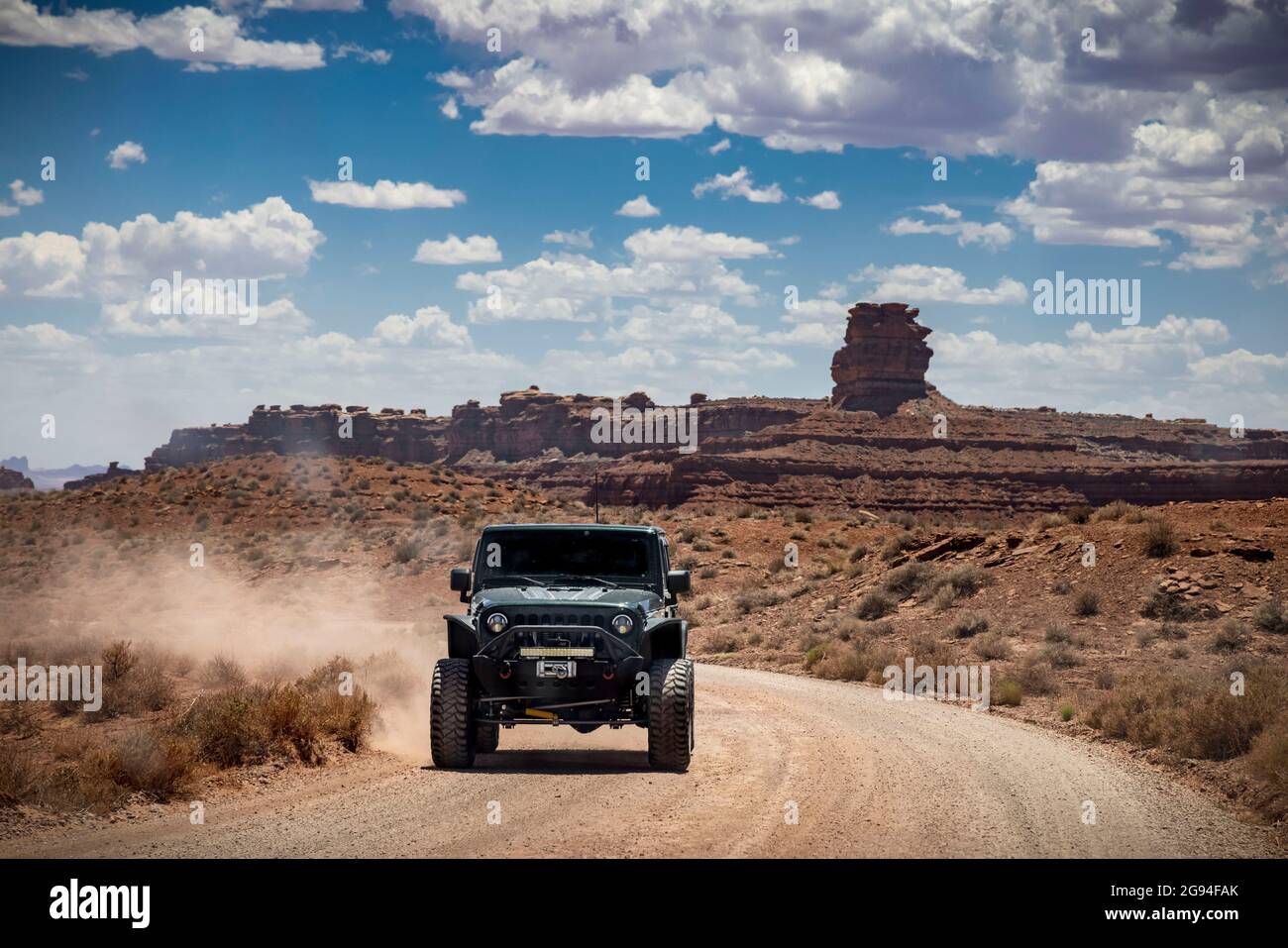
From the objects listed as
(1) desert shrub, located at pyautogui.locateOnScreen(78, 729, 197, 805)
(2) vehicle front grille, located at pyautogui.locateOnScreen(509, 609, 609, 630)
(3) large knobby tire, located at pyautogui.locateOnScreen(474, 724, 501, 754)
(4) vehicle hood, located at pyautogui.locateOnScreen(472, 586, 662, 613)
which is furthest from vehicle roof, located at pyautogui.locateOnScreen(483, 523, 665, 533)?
(1) desert shrub, located at pyautogui.locateOnScreen(78, 729, 197, 805)

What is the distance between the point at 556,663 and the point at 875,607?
21.5m

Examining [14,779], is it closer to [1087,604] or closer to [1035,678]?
[1035,678]

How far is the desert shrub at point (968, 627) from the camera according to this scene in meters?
28.1

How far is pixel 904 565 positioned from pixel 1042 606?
653 cm

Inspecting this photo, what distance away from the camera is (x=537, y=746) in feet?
50.3

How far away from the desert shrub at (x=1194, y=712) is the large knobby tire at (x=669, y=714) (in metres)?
6.04

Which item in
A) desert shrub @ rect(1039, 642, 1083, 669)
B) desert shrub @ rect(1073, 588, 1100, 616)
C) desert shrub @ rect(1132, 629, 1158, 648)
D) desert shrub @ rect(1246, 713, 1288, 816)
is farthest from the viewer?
desert shrub @ rect(1073, 588, 1100, 616)

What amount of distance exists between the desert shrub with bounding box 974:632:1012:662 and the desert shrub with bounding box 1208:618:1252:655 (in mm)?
3755

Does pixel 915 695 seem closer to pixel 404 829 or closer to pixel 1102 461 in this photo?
pixel 404 829

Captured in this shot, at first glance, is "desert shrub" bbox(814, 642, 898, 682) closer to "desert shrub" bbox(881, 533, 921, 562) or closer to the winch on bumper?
"desert shrub" bbox(881, 533, 921, 562)

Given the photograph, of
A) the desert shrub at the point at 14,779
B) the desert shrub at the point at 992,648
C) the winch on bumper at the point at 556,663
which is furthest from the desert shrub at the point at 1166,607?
the desert shrub at the point at 14,779

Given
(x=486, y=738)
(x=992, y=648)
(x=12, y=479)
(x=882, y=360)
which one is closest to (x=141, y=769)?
(x=486, y=738)

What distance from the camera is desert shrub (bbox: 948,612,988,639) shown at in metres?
28.1
